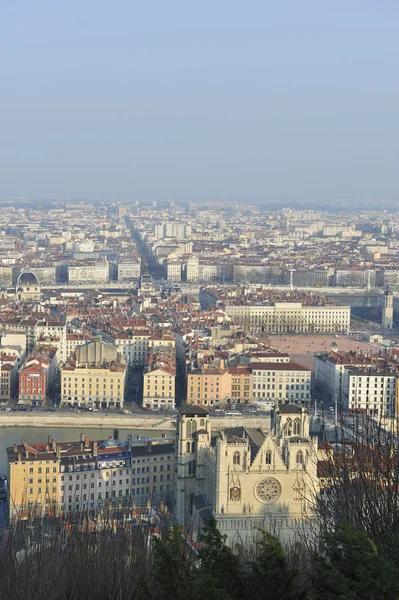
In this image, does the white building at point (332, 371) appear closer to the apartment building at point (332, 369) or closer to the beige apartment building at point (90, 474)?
the apartment building at point (332, 369)

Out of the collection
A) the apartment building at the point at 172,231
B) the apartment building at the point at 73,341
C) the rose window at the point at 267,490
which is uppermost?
the rose window at the point at 267,490

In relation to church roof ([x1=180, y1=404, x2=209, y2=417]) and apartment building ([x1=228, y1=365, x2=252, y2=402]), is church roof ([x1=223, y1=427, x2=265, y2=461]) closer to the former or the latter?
church roof ([x1=180, y1=404, x2=209, y2=417])

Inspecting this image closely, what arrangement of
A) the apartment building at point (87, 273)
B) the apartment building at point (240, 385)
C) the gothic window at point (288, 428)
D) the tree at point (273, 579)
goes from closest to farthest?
the tree at point (273, 579) → the gothic window at point (288, 428) → the apartment building at point (240, 385) → the apartment building at point (87, 273)

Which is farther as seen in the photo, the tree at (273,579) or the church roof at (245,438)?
the church roof at (245,438)

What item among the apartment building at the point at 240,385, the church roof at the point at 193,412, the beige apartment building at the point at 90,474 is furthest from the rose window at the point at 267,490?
the apartment building at the point at 240,385

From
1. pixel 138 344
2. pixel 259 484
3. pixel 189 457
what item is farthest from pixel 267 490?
pixel 138 344

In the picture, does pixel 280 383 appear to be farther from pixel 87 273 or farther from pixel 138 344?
pixel 87 273
